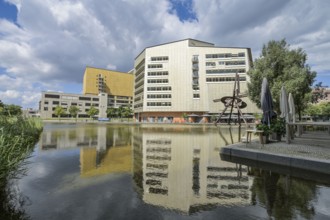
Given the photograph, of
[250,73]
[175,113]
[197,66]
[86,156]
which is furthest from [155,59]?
[86,156]

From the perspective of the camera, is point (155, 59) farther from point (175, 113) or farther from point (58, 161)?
point (58, 161)

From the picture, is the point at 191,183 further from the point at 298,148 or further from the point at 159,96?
the point at 159,96

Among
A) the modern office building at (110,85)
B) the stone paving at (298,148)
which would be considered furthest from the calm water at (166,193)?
the modern office building at (110,85)

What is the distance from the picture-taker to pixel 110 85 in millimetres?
134250

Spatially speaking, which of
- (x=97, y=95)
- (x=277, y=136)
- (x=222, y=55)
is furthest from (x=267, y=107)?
(x=97, y=95)

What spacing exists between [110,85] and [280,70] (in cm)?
12120

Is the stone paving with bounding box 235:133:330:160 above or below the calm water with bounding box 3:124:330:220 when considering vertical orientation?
above

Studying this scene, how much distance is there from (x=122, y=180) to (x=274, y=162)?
6.25 meters

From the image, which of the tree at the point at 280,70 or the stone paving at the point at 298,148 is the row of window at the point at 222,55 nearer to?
the tree at the point at 280,70

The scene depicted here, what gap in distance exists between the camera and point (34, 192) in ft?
17.1

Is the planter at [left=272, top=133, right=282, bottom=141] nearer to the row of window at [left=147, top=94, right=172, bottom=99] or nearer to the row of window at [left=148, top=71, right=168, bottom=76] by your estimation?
the row of window at [left=147, top=94, right=172, bottom=99]

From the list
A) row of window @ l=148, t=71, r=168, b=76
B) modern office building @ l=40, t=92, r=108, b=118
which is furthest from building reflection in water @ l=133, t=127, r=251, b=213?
modern office building @ l=40, t=92, r=108, b=118

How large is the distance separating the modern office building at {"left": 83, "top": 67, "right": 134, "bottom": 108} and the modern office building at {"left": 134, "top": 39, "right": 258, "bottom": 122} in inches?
2235

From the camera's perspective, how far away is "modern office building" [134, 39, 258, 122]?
76375mm
